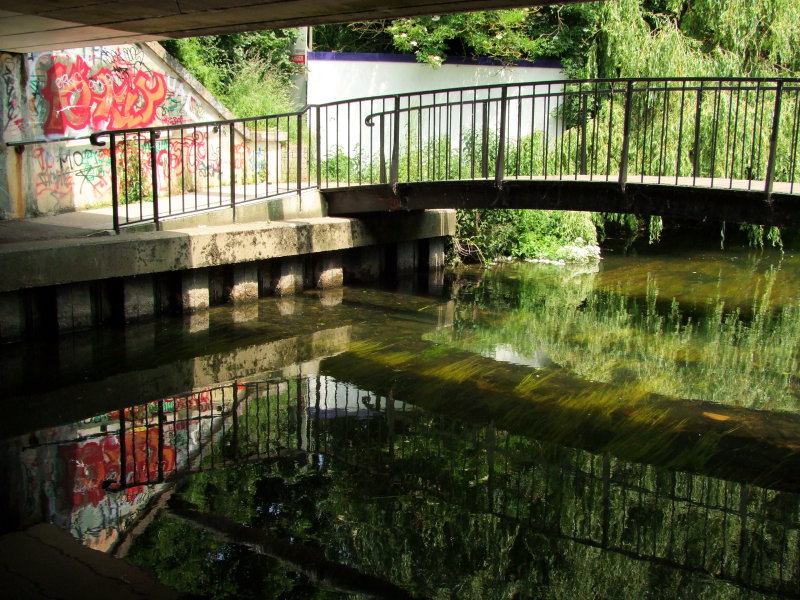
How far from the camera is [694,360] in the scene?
8.91 metres

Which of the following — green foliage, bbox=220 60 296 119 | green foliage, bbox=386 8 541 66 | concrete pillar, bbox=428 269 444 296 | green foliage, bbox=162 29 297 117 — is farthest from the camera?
green foliage, bbox=386 8 541 66

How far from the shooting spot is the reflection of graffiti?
11172mm

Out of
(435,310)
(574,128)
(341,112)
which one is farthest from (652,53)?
(435,310)

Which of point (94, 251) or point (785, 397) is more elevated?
point (94, 251)

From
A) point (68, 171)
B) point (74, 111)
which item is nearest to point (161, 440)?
point (68, 171)

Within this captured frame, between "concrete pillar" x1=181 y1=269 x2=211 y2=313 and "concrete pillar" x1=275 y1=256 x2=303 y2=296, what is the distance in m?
1.18

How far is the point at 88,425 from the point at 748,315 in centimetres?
785

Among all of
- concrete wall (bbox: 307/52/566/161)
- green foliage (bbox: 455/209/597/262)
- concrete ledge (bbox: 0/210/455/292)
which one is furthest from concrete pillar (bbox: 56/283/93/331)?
concrete wall (bbox: 307/52/566/161)

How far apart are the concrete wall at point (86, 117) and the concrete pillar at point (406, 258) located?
2652mm

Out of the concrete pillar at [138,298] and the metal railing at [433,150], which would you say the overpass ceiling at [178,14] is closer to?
the metal railing at [433,150]

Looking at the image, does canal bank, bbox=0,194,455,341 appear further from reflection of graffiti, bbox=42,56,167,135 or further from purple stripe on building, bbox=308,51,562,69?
purple stripe on building, bbox=308,51,562,69

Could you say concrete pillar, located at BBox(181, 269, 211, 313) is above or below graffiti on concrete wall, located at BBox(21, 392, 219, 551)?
above

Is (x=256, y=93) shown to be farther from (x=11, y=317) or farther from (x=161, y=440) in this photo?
(x=161, y=440)

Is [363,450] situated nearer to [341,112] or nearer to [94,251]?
[94,251]
